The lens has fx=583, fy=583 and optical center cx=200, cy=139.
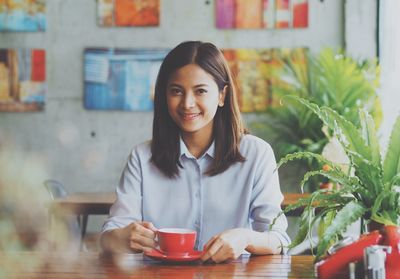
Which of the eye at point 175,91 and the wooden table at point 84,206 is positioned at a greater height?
the eye at point 175,91

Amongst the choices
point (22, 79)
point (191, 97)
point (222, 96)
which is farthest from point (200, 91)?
point (22, 79)

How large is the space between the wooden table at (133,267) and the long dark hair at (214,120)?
454mm

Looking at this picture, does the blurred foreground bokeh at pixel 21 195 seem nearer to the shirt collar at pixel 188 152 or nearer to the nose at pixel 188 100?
the shirt collar at pixel 188 152

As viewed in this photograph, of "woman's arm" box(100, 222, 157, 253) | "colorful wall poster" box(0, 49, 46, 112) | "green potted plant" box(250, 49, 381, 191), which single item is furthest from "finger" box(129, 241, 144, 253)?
"colorful wall poster" box(0, 49, 46, 112)

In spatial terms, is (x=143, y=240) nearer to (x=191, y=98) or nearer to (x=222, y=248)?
(x=222, y=248)

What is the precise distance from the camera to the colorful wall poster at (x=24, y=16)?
514 cm

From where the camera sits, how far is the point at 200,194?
196cm

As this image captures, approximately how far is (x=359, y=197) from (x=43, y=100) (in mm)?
4156

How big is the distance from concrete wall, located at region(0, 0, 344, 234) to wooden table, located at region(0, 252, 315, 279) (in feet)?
11.5

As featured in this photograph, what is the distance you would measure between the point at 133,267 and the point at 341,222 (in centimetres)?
53

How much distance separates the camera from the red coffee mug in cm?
149

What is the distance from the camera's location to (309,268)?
4.84 feet

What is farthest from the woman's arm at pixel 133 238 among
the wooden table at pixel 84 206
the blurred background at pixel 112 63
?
the blurred background at pixel 112 63

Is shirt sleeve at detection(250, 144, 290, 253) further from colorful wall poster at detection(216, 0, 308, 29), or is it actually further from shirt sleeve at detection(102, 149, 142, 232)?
colorful wall poster at detection(216, 0, 308, 29)
